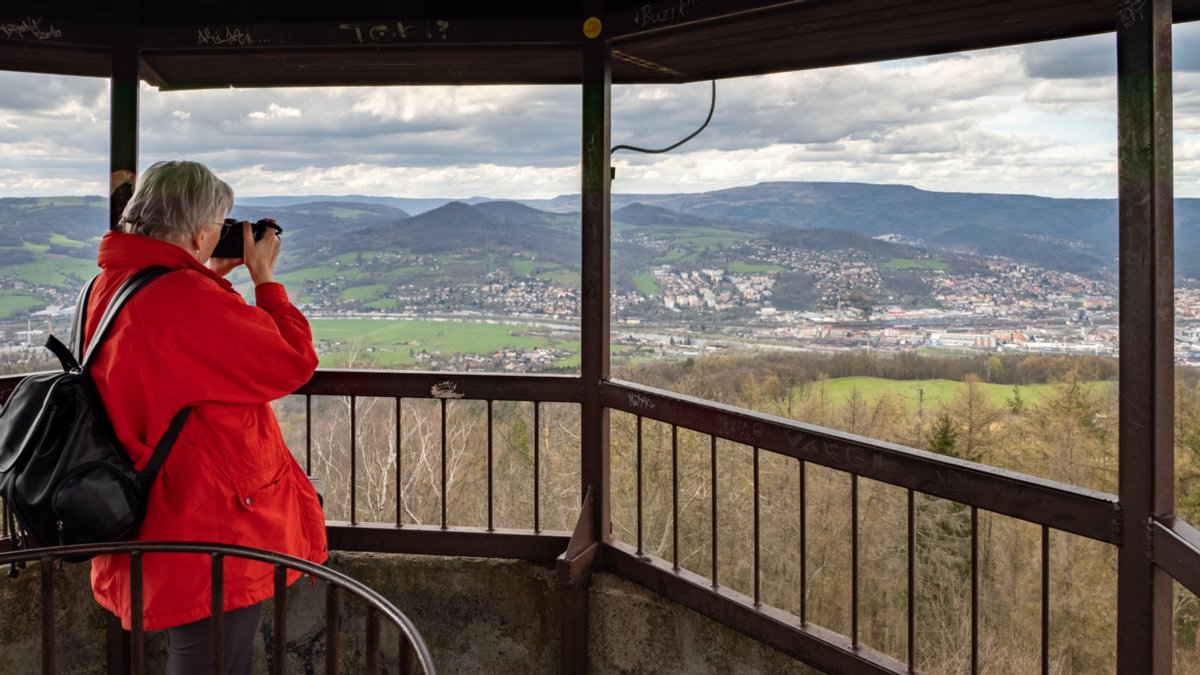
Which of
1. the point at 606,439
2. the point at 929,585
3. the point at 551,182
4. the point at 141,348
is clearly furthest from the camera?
the point at 929,585

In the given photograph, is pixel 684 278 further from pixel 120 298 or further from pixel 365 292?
pixel 120 298

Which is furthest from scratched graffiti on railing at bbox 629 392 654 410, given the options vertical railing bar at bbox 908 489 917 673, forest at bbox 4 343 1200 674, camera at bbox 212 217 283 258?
forest at bbox 4 343 1200 674

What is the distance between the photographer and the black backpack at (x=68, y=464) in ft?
5.03

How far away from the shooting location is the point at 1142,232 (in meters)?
1.68

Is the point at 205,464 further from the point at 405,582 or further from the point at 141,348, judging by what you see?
the point at 405,582

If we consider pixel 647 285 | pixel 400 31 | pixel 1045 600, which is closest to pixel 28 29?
pixel 400 31

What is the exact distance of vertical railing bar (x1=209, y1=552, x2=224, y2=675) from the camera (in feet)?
4.62

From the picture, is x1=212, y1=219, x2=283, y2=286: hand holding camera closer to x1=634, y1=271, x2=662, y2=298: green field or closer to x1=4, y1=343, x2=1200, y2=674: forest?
x1=634, y1=271, x2=662, y2=298: green field

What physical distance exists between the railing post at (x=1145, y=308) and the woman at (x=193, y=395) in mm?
1661

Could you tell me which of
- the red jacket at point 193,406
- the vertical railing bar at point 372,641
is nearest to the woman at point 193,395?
the red jacket at point 193,406

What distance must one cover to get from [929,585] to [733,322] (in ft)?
22.8

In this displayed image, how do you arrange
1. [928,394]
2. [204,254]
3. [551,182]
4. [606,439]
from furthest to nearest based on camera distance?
1. [928,394]
2. [551,182]
3. [606,439]
4. [204,254]

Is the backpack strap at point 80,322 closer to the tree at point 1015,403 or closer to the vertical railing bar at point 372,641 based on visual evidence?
the vertical railing bar at point 372,641

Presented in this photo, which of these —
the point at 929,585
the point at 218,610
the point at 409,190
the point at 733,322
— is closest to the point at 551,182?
the point at 409,190
